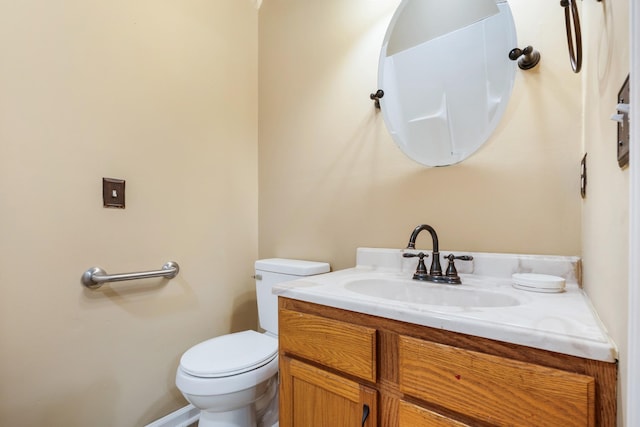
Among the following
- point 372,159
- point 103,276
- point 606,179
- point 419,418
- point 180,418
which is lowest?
point 180,418

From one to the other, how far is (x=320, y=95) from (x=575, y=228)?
46.7 inches

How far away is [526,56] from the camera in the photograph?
96cm

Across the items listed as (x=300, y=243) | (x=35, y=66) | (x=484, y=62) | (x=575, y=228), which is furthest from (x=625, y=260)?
(x=35, y=66)

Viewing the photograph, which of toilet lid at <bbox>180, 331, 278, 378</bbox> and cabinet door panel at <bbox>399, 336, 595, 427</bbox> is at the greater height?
cabinet door panel at <bbox>399, 336, 595, 427</bbox>

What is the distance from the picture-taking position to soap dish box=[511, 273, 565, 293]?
0.81m

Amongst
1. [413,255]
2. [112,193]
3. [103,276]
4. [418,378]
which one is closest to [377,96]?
[413,255]

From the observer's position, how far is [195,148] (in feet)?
4.94

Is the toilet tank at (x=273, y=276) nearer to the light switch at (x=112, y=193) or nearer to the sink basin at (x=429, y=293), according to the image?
the sink basin at (x=429, y=293)

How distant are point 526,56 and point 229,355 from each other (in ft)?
4.93

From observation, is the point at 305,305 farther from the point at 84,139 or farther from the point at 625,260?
the point at 84,139

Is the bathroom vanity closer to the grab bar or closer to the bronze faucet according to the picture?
the bronze faucet

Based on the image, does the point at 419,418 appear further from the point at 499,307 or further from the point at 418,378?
the point at 499,307

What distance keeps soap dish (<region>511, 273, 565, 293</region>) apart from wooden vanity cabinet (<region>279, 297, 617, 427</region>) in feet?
1.20

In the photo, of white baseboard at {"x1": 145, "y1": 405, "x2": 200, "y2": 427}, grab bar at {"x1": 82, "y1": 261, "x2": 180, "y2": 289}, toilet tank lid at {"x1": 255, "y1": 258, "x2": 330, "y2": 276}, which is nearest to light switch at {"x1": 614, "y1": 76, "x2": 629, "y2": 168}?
toilet tank lid at {"x1": 255, "y1": 258, "x2": 330, "y2": 276}
